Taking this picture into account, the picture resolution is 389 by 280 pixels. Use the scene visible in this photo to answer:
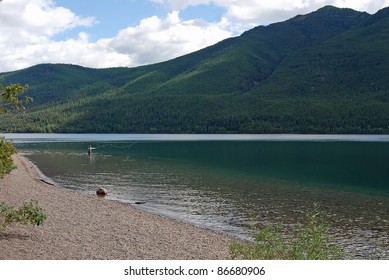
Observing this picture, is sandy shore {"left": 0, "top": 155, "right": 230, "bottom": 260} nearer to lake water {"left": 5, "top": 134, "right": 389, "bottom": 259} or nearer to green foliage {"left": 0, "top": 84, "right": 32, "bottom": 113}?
lake water {"left": 5, "top": 134, "right": 389, "bottom": 259}

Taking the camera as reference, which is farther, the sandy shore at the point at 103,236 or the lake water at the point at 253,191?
the lake water at the point at 253,191

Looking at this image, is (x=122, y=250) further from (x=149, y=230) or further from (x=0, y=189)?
(x=0, y=189)

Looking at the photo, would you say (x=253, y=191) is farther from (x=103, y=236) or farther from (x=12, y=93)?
(x=12, y=93)

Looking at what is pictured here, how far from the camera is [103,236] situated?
2248cm

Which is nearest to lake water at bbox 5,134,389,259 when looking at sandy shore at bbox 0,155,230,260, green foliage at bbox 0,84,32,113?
sandy shore at bbox 0,155,230,260

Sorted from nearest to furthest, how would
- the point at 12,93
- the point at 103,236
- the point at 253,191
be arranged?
the point at 12,93 → the point at 103,236 → the point at 253,191

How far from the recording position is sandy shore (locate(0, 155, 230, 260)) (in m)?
18.1

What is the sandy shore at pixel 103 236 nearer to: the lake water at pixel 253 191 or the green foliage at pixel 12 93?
the lake water at pixel 253 191

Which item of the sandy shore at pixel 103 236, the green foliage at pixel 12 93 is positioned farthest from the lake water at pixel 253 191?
the green foliage at pixel 12 93

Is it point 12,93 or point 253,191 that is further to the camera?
point 253,191

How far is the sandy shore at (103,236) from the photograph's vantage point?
1812 cm

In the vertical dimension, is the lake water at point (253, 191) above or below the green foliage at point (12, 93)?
below

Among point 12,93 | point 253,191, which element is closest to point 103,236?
point 12,93
